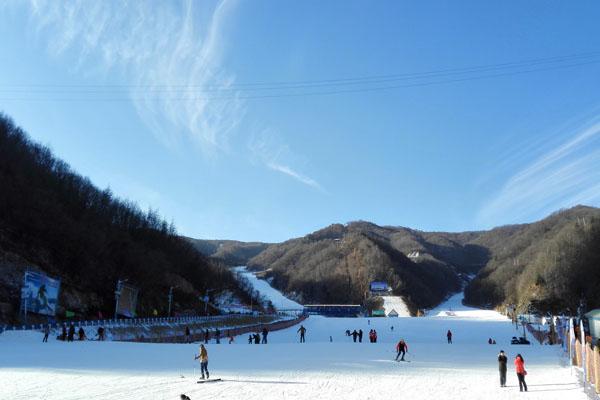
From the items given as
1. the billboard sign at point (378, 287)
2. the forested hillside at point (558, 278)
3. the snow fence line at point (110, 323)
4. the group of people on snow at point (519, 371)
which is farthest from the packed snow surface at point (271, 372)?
the billboard sign at point (378, 287)

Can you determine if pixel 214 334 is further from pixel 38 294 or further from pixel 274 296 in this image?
pixel 274 296

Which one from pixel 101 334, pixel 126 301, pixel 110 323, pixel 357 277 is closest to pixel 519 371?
A: pixel 101 334

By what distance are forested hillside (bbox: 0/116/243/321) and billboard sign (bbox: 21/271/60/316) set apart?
2112 millimetres

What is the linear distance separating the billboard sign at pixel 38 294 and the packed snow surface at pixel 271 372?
677cm

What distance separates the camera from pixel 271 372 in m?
20.7

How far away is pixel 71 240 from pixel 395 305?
83.3 m

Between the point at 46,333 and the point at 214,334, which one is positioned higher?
the point at 46,333

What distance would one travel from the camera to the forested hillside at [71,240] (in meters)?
50.5

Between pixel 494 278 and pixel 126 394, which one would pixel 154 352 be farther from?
pixel 494 278

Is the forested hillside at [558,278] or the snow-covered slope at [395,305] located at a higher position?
the forested hillside at [558,278]

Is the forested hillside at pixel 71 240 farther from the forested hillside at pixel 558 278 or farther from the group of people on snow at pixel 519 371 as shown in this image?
the forested hillside at pixel 558 278

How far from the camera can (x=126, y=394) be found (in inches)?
601

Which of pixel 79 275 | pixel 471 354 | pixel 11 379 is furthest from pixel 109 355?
pixel 79 275

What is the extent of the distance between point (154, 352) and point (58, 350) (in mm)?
4420
